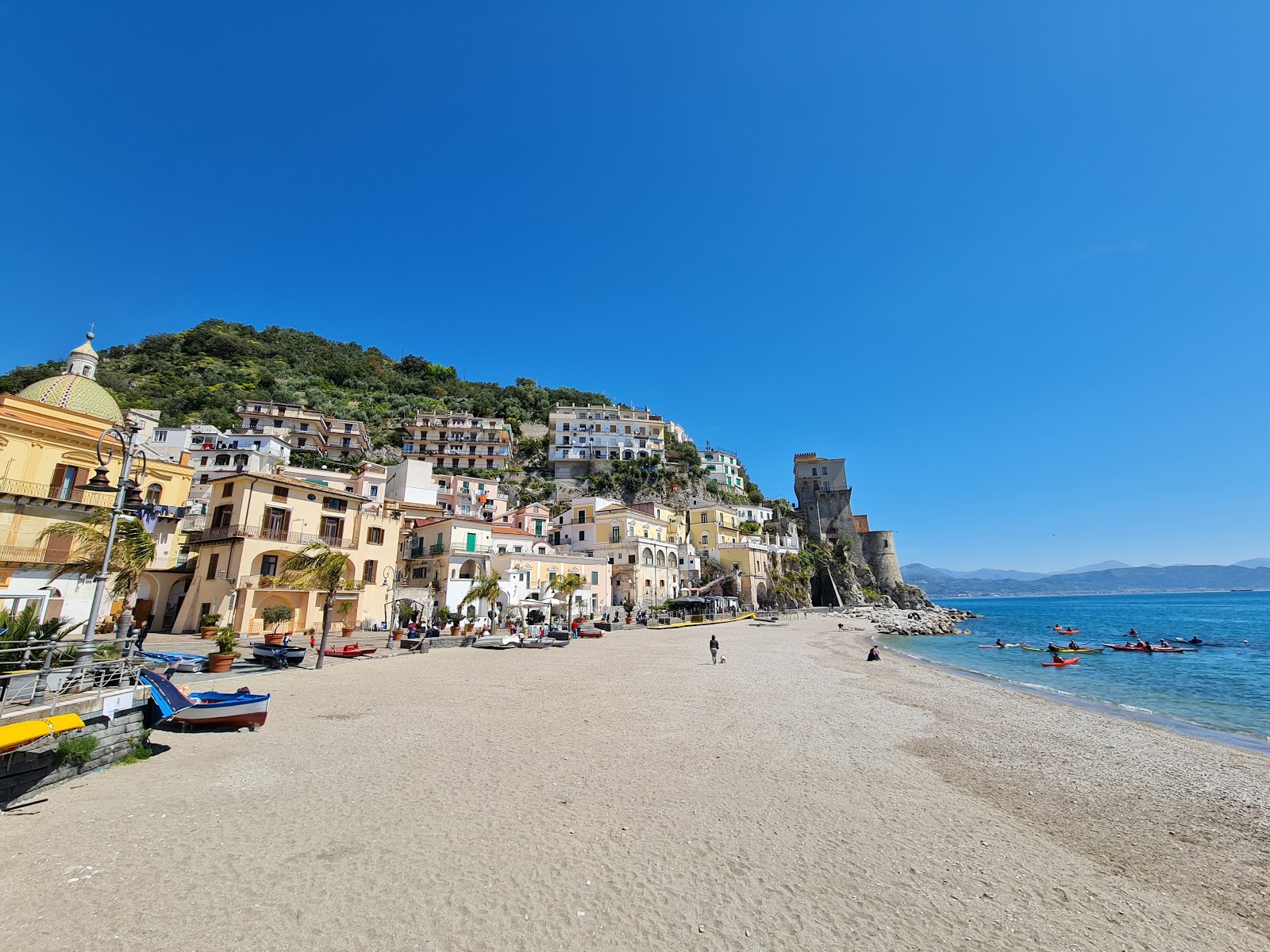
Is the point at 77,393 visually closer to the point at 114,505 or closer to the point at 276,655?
the point at 276,655

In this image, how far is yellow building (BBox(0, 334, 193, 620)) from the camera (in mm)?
19062

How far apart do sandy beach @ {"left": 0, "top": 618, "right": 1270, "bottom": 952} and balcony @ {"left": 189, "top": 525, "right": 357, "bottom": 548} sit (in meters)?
17.0

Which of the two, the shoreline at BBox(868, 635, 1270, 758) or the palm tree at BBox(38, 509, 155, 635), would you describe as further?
the palm tree at BBox(38, 509, 155, 635)

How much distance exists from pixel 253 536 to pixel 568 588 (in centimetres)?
1974

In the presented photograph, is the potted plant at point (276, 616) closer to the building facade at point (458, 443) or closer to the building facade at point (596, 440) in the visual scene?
the building facade at point (458, 443)

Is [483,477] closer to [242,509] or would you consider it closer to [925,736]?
[242,509]

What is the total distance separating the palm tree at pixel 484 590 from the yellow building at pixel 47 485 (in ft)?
54.6

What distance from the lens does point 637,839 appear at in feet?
24.2

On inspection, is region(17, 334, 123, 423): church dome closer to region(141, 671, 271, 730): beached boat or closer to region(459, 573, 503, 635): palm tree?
region(459, 573, 503, 635): palm tree

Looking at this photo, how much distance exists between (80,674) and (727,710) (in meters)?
13.5

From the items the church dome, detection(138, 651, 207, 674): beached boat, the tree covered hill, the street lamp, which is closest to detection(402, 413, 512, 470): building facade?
the tree covered hill

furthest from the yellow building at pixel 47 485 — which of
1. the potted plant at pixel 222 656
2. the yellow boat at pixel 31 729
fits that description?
the yellow boat at pixel 31 729

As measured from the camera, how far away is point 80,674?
895cm

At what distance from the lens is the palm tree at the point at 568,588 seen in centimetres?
4056
